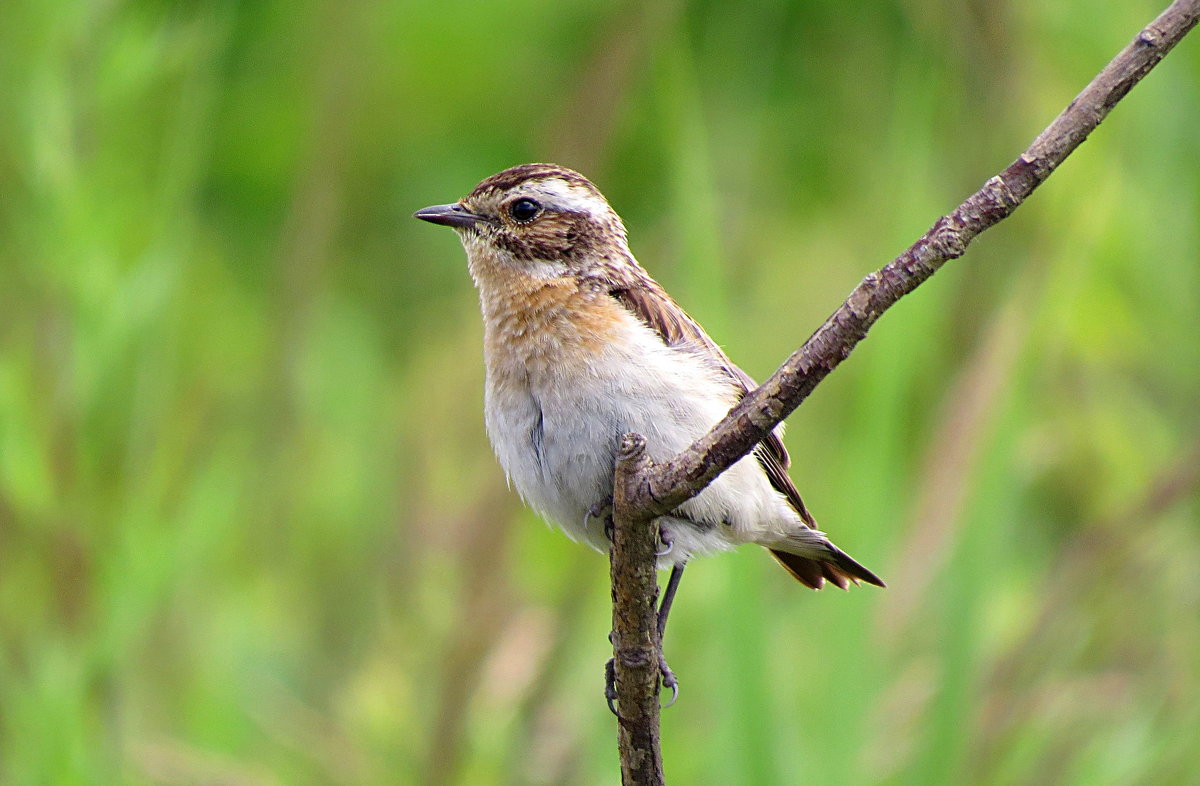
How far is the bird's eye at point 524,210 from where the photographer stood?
15.5 ft

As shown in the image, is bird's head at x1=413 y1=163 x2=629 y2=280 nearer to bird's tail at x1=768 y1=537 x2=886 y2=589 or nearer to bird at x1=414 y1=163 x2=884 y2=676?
bird at x1=414 y1=163 x2=884 y2=676

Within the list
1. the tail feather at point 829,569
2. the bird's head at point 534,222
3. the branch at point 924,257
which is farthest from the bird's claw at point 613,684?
the bird's head at point 534,222

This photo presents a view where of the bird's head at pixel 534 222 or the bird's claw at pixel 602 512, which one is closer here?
the bird's claw at pixel 602 512

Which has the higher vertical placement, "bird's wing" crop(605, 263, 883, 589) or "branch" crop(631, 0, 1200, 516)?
"bird's wing" crop(605, 263, 883, 589)

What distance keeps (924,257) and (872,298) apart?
12 cm

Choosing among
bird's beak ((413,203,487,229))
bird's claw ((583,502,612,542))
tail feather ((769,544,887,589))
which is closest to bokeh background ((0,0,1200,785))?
tail feather ((769,544,887,589))

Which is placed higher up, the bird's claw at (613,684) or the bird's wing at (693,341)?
the bird's wing at (693,341)

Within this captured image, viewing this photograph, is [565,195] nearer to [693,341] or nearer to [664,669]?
[693,341]

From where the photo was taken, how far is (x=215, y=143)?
7898 millimetres

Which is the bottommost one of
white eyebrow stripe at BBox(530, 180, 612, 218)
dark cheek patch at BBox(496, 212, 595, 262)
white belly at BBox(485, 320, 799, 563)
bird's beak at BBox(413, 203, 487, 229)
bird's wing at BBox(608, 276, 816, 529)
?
white belly at BBox(485, 320, 799, 563)

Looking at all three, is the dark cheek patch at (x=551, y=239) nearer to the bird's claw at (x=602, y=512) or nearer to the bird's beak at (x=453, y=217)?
the bird's beak at (x=453, y=217)

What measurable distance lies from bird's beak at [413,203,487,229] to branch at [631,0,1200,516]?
209 centimetres

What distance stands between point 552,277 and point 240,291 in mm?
3891

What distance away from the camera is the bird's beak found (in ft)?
15.6
